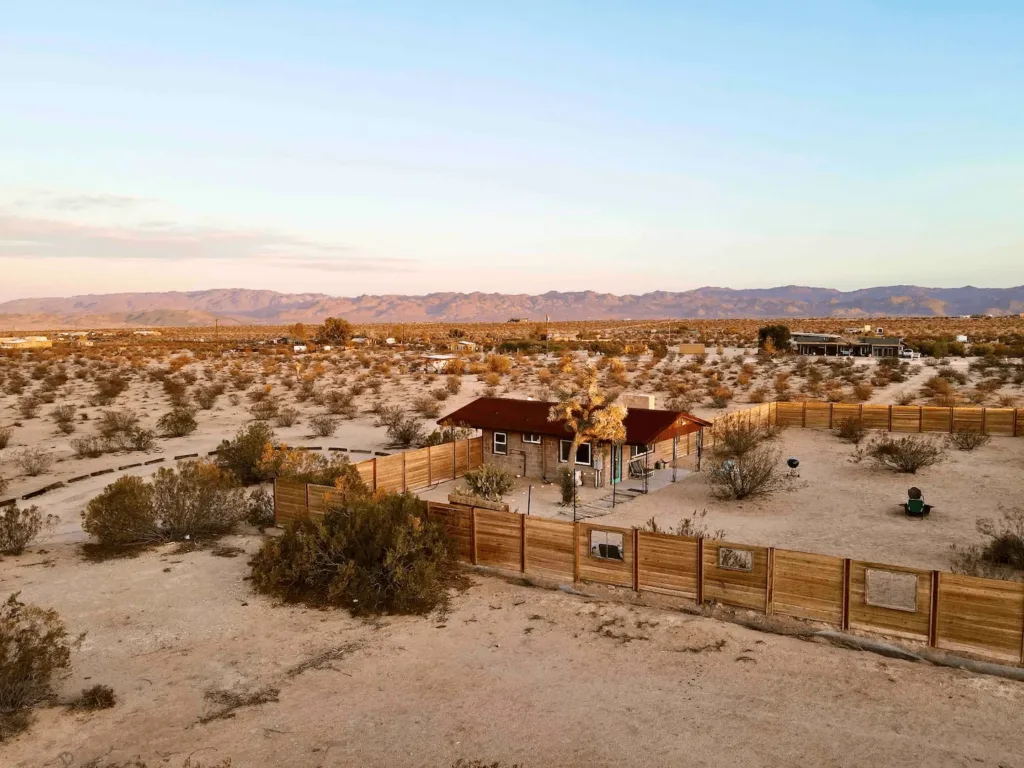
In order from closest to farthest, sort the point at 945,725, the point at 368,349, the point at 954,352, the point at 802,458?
the point at 945,725, the point at 802,458, the point at 954,352, the point at 368,349

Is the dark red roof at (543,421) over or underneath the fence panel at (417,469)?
over

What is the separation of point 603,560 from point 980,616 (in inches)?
243

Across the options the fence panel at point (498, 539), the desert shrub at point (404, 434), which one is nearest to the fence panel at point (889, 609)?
the fence panel at point (498, 539)

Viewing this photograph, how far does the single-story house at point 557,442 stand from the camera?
76.9 feet

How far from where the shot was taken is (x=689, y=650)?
37.8 feet

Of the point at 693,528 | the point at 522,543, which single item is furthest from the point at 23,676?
the point at 693,528

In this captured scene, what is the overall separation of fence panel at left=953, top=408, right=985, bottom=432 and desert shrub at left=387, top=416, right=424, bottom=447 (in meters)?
23.1

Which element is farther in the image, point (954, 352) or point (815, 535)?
point (954, 352)

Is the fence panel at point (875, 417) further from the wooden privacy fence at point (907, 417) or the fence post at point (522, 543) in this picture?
the fence post at point (522, 543)

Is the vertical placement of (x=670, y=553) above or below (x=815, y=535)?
above

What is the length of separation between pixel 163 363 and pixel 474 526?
63.2 meters

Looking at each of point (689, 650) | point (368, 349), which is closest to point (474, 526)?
point (689, 650)

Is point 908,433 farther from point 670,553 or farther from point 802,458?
point 670,553

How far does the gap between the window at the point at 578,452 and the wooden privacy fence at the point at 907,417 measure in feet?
48.4
